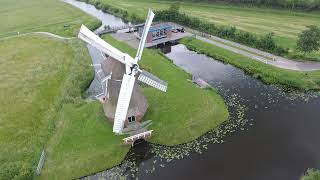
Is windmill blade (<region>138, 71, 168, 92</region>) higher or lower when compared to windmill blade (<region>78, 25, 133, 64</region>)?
lower

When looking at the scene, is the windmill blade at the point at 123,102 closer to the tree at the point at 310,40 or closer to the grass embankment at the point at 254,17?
the tree at the point at 310,40

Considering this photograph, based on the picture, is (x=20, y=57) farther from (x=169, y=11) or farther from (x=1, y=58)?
(x=169, y=11)

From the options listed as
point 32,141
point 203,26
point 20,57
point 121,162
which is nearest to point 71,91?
point 32,141

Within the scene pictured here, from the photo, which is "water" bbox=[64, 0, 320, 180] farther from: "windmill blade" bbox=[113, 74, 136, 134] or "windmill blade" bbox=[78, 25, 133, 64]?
"windmill blade" bbox=[78, 25, 133, 64]

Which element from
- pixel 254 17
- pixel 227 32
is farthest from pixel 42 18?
pixel 254 17

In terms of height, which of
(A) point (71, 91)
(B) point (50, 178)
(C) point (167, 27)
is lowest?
(B) point (50, 178)

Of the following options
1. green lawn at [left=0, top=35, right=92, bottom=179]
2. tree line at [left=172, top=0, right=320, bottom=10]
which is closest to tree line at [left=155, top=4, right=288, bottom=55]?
tree line at [left=172, top=0, right=320, bottom=10]
